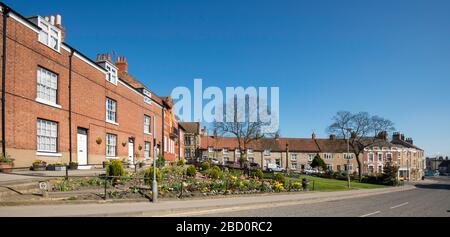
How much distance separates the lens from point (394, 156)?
81375 mm

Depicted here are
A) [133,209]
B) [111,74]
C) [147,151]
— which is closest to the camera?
[133,209]

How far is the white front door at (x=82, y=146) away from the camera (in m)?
24.1

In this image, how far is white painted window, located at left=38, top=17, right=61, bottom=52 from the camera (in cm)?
2059

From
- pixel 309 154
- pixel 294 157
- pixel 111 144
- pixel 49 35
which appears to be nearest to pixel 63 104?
pixel 49 35

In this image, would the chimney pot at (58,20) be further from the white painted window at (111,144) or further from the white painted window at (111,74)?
the white painted window at (111,144)

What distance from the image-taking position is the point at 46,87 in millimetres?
20906

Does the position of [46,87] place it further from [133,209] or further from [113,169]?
[133,209]

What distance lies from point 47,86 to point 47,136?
296 centimetres

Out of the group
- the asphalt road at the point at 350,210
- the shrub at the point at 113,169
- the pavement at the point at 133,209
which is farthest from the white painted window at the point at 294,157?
the shrub at the point at 113,169

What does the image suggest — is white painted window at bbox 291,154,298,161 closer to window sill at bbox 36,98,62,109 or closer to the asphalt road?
the asphalt road

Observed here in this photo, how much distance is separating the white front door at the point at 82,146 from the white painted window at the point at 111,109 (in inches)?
154
